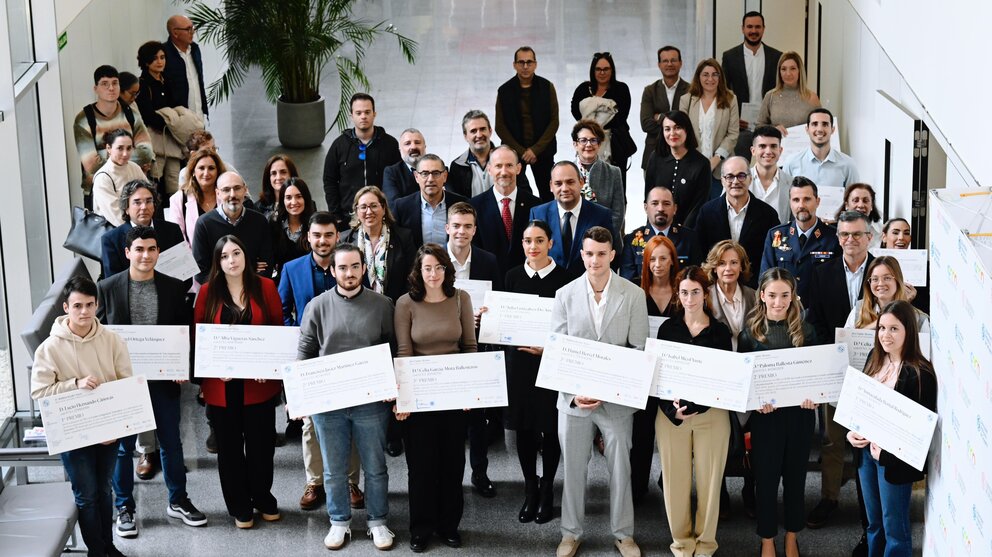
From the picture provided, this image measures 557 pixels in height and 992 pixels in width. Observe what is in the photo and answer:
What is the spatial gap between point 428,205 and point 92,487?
296 centimetres

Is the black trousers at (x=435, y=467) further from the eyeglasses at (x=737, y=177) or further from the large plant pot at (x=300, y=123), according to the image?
the large plant pot at (x=300, y=123)

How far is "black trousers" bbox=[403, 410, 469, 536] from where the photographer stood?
7543 mm

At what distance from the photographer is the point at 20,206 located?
31.3 ft

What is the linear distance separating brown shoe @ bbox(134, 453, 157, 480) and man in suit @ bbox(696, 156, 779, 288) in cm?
407

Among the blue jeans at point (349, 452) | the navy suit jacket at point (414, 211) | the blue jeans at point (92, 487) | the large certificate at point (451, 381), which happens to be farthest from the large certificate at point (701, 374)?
the blue jeans at point (92, 487)

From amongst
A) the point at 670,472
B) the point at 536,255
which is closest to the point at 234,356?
the point at 536,255

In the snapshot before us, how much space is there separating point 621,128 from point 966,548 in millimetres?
6838

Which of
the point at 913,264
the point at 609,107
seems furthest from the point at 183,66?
the point at 913,264

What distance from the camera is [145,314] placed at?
306 inches

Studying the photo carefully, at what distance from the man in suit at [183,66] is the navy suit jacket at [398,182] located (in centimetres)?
385

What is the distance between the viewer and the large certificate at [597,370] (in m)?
7.15

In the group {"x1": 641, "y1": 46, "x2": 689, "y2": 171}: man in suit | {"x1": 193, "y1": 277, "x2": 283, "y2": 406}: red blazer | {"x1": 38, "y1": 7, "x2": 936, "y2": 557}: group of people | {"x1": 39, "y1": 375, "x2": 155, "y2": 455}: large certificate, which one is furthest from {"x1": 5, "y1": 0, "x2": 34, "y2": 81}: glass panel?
{"x1": 641, "y1": 46, "x2": 689, "y2": 171}: man in suit

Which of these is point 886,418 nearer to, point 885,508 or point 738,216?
point 885,508

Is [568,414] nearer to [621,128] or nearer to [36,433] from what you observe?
[36,433]
